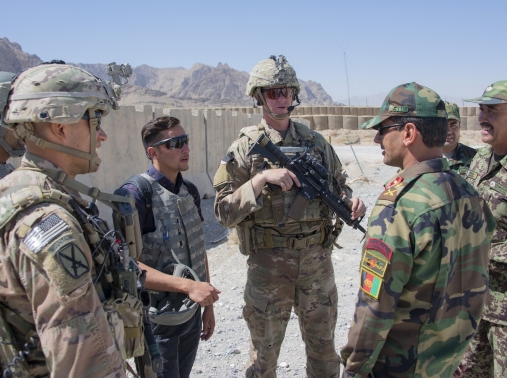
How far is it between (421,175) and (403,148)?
0.15m

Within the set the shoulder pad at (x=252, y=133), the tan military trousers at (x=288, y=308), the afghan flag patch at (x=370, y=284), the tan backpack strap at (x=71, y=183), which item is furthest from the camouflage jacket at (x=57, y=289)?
the shoulder pad at (x=252, y=133)

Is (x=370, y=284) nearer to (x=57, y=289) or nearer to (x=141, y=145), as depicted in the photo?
(x=57, y=289)

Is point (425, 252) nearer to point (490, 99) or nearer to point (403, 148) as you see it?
point (403, 148)

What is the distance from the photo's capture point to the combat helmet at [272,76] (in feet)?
10.2

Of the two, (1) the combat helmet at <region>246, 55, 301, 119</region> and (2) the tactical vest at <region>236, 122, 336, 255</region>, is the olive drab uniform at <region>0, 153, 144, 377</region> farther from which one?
(1) the combat helmet at <region>246, 55, 301, 119</region>

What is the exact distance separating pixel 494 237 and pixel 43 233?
2.52 metres

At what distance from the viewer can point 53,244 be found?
1.29 meters

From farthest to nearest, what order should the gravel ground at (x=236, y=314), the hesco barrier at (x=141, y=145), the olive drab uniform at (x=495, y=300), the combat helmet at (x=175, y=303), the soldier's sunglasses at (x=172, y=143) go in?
the hesco barrier at (x=141, y=145)
the gravel ground at (x=236, y=314)
the soldier's sunglasses at (x=172, y=143)
the olive drab uniform at (x=495, y=300)
the combat helmet at (x=175, y=303)

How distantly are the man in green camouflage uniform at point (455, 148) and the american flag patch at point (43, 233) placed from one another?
336 cm

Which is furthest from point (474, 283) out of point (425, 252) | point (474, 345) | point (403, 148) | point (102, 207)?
point (102, 207)

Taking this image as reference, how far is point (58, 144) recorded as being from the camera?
1554 mm

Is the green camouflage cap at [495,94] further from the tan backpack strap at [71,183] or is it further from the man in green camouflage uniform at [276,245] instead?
the tan backpack strap at [71,183]

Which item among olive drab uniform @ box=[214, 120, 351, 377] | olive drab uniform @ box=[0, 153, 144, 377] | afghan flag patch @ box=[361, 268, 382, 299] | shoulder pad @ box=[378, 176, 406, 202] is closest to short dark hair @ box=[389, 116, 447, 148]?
shoulder pad @ box=[378, 176, 406, 202]

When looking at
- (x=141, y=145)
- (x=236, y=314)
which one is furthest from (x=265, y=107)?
(x=141, y=145)
